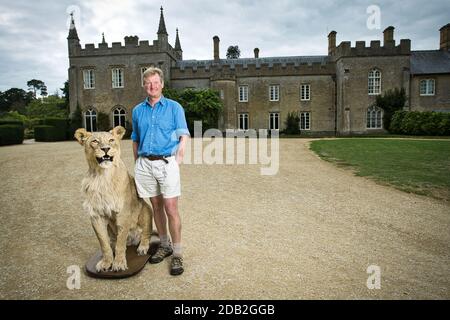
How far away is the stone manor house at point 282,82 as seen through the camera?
2803 centimetres

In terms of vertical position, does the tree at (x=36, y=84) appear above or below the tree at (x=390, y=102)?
above

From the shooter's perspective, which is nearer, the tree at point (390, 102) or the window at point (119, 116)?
the tree at point (390, 102)

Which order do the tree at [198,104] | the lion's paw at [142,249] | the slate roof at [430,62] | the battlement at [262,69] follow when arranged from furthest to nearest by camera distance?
the battlement at [262,69] → the slate roof at [430,62] → the tree at [198,104] → the lion's paw at [142,249]

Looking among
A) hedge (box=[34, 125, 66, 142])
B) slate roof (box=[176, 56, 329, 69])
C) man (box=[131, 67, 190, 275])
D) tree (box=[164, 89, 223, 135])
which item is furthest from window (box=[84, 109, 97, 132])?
man (box=[131, 67, 190, 275])

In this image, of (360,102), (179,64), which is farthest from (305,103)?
(179,64)

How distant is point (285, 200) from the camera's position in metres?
6.47

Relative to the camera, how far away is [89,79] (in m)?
29.2

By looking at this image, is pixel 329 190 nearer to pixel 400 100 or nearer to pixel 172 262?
pixel 172 262

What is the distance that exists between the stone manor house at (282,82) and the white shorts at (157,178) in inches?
1023

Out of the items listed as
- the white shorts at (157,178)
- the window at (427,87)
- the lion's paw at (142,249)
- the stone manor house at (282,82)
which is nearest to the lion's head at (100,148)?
the white shorts at (157,178)

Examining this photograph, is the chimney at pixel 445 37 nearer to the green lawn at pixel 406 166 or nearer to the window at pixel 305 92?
the window at pixel 305 92

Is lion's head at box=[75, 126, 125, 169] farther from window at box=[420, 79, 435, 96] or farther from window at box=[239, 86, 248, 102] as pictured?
window at box=[420, 79, 435, 96]

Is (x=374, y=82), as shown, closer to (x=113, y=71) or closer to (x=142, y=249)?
(x=113, y=71)

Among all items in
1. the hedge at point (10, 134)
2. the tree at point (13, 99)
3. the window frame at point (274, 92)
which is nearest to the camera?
the hedge at point (10, 134)
